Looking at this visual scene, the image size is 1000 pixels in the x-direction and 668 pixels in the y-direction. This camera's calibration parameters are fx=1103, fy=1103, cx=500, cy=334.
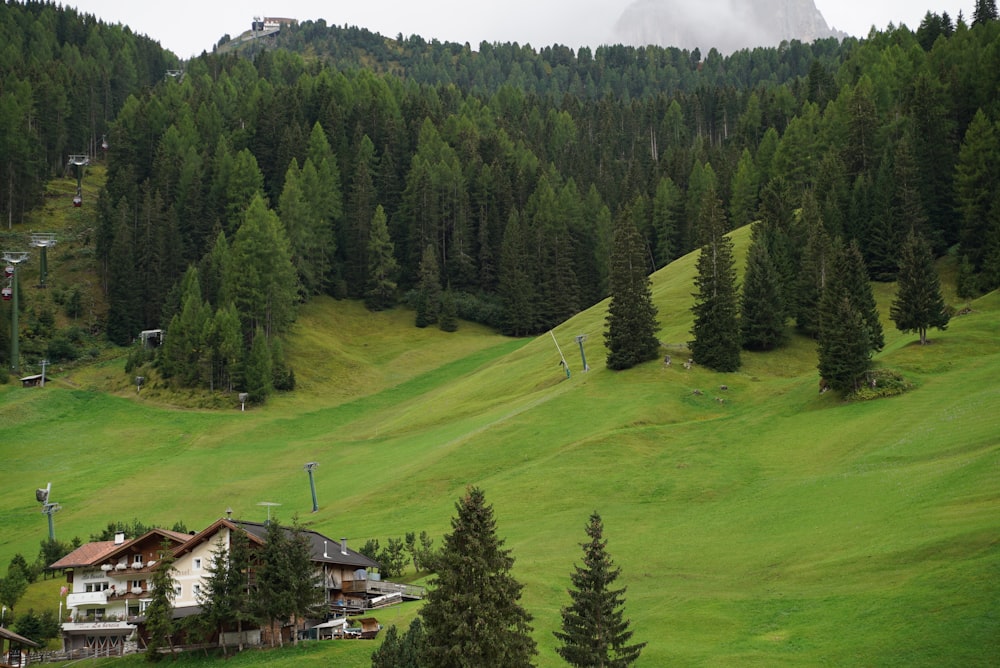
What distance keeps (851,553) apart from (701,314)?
45.8 m

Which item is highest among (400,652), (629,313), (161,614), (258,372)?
(258,372)

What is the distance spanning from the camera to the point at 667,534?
A: 56.3m

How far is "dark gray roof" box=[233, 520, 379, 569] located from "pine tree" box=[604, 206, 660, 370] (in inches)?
1474

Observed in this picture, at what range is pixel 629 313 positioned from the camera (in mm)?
90438

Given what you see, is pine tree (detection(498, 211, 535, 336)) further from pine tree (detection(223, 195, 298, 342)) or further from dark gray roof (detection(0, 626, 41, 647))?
dark gray roof (detection(0, 626, 41, 647))

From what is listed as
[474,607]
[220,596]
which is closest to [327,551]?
[220,596]

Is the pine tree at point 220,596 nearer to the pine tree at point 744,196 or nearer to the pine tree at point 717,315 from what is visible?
the pine tree at point 717,315

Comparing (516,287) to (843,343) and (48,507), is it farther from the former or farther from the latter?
(48,507)

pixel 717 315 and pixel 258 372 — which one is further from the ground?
pixel 258 372

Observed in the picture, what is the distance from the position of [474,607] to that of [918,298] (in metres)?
55.9

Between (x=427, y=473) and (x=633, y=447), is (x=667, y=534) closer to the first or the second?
(x=633, y=447)

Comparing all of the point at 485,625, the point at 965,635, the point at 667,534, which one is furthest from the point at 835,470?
the point at 485,625

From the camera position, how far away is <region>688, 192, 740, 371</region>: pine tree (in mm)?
89188

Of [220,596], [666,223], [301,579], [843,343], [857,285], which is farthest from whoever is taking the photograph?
[666,223]
